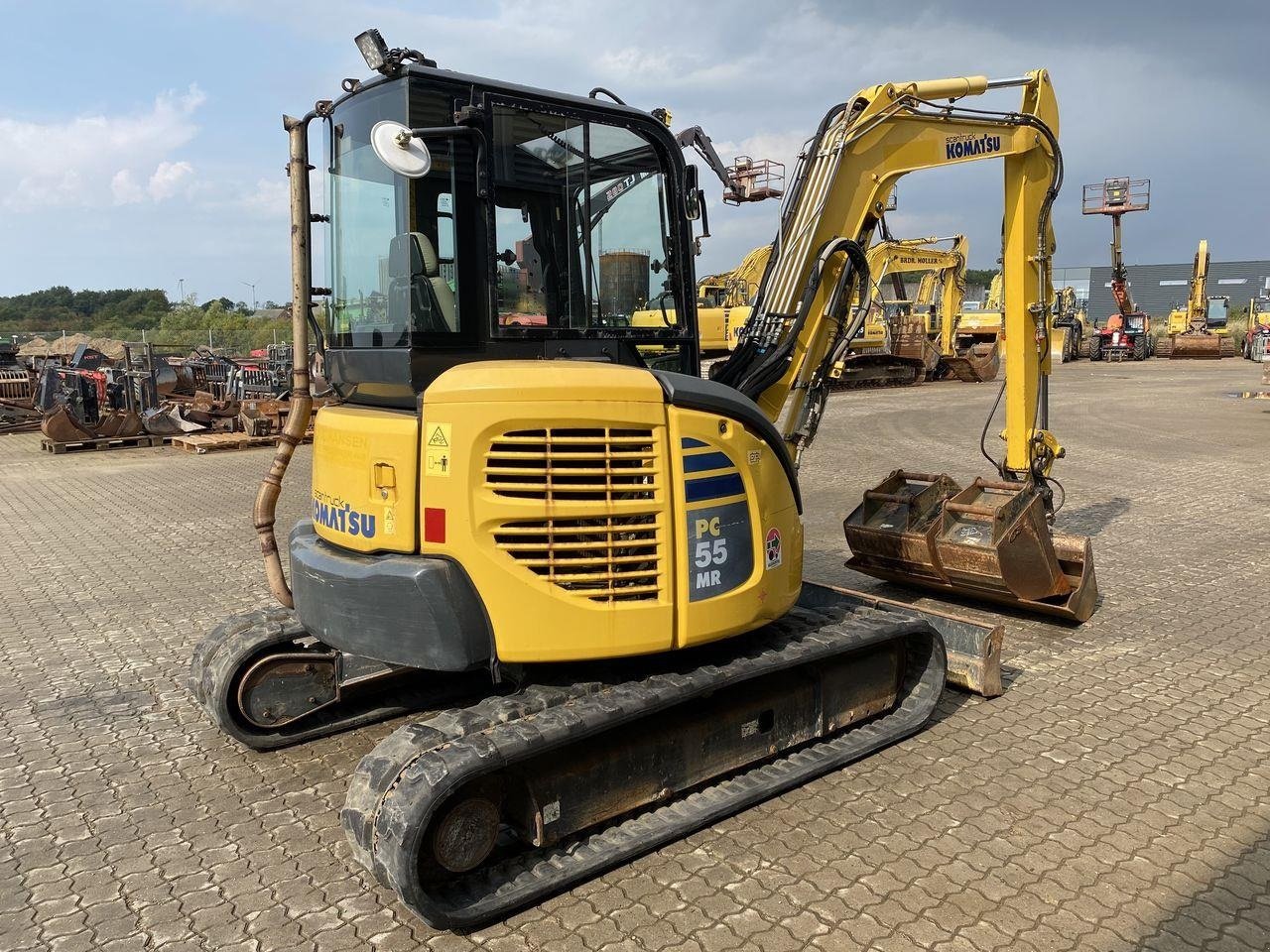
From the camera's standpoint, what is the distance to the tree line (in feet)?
131

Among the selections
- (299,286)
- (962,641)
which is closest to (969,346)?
(962,641)

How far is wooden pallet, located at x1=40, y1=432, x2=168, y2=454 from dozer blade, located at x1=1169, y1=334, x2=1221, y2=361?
125 feet

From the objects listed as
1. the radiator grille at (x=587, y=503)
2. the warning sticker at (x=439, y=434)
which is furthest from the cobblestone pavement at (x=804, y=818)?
the warning sticker at (x=439, y=434)

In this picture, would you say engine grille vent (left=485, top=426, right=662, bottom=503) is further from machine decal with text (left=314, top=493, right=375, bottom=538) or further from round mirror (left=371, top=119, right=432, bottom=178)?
round mirror (left=371, top=119, right=432, bottom=178)

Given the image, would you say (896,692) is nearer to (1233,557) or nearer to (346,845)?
(346,845)

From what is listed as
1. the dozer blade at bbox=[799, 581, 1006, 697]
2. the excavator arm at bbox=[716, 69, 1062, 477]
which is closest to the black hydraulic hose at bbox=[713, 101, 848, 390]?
the excavator arm at bbox=[716, 69, 1062, 477]

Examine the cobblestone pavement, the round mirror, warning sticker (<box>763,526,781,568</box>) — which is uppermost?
the round mirror

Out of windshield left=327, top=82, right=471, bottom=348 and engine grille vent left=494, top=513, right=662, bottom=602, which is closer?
engine grille vent left=494, top=513, right=662, bottom=602

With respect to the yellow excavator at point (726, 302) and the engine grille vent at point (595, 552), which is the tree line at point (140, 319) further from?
the engine grille vent at point (595, 552)

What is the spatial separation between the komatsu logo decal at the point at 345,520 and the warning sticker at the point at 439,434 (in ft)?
1.50

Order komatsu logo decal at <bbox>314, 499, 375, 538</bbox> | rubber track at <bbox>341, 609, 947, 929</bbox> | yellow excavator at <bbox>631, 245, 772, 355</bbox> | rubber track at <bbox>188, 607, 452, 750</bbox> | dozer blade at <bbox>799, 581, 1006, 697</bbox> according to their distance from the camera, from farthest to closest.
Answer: yellow excavator at <bbox>631, 245, 772, 355</bbox>, dozer blade at <bbox>799, 581, 1006, 697</bbox>, rubber track at <bbox>188, 607, 452, 750</bbox>, komatsu logo decal at <bbox>314, 499, 375, 538</bbox>, rubber track at <bbox>341, 609, 947, 929</bbox>

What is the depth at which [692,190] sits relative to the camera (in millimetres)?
4316

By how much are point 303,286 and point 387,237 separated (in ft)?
2.15

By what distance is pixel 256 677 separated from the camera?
437 cm
